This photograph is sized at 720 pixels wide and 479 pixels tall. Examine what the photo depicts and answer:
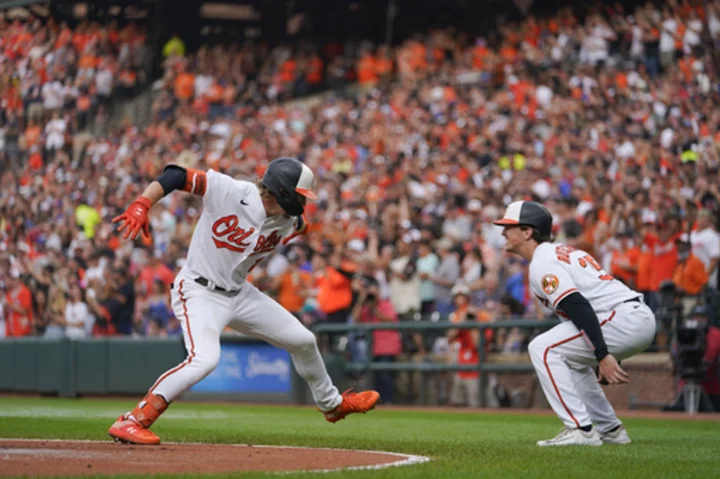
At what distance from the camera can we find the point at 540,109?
20172mm

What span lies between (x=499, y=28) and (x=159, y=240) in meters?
8.41

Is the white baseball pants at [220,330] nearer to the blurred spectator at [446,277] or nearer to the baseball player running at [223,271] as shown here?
the baseball player running at [223,271]

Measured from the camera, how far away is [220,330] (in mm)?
7516

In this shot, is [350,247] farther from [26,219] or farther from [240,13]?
[240,13]

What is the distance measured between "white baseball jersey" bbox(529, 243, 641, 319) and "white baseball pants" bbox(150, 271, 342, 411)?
1540 millimetres

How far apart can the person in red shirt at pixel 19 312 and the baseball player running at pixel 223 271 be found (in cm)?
1254

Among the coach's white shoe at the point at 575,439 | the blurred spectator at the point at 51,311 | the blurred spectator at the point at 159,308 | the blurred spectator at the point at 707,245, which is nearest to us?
the coach's white shoe at the point at 575,439

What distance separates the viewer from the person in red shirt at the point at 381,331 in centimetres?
1564

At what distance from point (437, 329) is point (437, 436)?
616cm

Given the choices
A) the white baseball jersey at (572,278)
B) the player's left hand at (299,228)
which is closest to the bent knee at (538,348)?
the white baseball jersey at (572,278)

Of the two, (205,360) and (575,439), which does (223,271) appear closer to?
(205,360)

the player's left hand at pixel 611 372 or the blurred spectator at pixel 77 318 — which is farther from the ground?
the player's left hand at pixel 611 372

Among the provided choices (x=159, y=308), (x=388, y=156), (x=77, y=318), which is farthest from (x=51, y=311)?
(x=388, y=156)

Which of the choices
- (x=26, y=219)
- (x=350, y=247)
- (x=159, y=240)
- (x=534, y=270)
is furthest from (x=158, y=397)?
(x=26, y=219)
